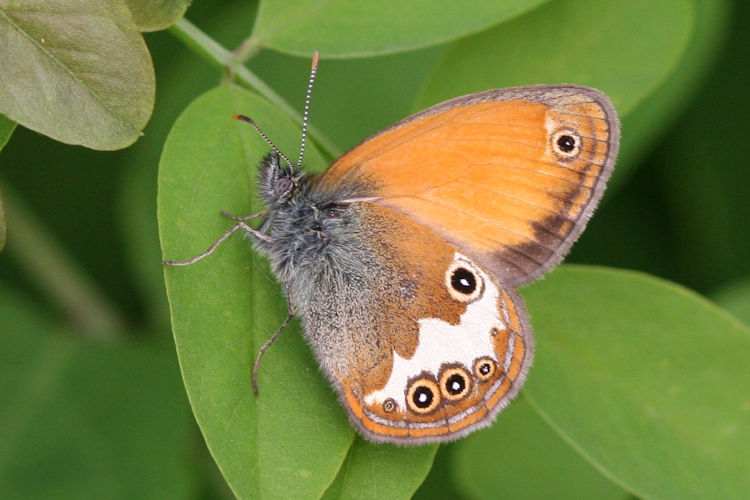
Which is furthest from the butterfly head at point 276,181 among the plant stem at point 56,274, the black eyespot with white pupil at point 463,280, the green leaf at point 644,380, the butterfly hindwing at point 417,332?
the plant stem at point 56,274

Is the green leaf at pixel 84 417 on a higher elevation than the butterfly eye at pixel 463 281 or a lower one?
lower

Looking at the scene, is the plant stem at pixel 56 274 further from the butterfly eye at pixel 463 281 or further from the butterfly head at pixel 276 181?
the butterfly eye at pixel 463 281

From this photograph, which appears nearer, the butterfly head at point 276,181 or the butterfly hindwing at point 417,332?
the butterfly hindwing at point 417,332

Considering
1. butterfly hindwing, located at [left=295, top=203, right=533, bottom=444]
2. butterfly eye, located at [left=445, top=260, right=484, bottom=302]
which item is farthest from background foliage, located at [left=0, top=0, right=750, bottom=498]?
butterfly eye, located at [left=445, top=260, right=484, bottom=302]

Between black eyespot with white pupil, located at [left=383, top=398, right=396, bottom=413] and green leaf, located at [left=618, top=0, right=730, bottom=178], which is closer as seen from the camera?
black eyespot with white pupil, located at [left=383, top=398, right=396, bottom=413]

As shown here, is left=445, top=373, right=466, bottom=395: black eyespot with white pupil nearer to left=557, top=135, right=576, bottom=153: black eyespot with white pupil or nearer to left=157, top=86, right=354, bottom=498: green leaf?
left=157, top=86, right=354, bottom=498: green leaf

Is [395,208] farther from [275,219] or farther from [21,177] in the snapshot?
[21,177]
